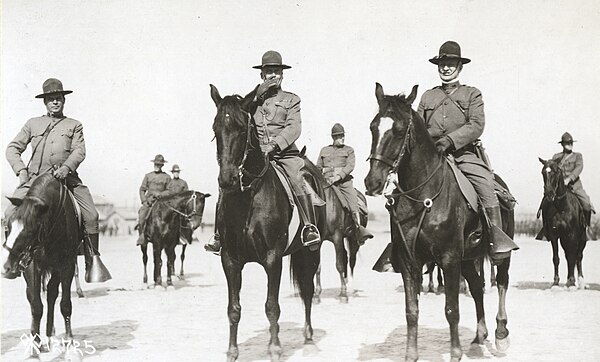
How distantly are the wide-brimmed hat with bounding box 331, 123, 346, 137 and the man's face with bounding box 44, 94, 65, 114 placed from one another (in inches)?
266

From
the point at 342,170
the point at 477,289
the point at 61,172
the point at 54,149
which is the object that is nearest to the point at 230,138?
the point at 61,172

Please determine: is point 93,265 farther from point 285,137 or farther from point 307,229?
point 285,137

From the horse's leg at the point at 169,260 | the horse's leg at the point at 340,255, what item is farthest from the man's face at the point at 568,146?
the horse's leg at the point at 169,260

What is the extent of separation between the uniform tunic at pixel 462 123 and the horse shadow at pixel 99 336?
15.8ft

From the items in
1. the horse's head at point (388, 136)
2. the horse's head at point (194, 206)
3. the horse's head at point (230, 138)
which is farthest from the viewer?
the horse's head at point (194, 206)

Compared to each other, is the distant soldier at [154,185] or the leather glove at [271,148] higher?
the leather glove at [271,148]

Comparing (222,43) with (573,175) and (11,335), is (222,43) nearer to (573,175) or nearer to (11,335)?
(11,335)

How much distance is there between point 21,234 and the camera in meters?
7.36

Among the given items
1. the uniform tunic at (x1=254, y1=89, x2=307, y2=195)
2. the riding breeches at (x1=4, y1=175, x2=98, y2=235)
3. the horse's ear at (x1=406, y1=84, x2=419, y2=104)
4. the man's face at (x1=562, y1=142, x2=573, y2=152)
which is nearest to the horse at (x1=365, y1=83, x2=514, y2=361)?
the horse's ear at (x1=406, y1=84, x2=419, y2=104)

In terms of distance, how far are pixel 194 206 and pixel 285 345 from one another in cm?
782

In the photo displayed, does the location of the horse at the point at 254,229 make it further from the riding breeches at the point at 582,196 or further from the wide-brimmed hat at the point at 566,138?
the wide-brimmed hat at the point at 566,138

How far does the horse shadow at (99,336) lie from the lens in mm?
8672

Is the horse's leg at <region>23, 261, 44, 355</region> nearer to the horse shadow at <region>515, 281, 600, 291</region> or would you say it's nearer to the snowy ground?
the snowy ground

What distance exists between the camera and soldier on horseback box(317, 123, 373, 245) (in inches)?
528
